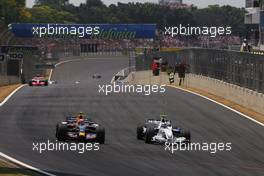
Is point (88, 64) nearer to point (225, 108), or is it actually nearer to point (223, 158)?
point (225, 108)

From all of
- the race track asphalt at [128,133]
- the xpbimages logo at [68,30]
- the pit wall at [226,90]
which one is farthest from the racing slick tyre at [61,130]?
the xpbimages logo at [68,30]

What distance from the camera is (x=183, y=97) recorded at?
37688 millimetres

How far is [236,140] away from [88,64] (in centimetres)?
12171

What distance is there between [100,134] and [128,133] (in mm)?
2932

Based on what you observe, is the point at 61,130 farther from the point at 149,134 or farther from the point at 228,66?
the point at 228,66

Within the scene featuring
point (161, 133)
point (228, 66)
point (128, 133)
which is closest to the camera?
point (161, 133)

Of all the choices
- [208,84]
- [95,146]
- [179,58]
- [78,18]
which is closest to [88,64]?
[78,18]

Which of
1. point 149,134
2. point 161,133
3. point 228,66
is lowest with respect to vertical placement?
point 149,134

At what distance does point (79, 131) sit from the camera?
21109 mm

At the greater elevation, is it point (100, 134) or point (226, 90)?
point (100, 134)

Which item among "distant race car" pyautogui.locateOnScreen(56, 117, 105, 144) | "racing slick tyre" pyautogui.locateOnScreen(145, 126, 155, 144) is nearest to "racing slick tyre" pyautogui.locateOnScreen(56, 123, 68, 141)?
"distant race car" pyautogui.locateOnScreen(56, 117, 105, 144)

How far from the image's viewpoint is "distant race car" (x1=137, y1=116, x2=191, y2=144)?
21.4 m

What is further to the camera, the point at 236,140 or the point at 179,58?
the point at 179,58

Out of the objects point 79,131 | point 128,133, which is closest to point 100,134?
point 79,131
